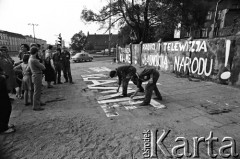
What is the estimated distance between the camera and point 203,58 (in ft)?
23.6

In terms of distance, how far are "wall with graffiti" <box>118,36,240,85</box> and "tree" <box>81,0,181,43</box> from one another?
9173mm

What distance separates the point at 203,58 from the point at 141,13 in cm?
1444

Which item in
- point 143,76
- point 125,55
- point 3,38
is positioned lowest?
point 143,76

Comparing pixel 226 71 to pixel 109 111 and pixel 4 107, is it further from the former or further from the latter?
pixel 4 107

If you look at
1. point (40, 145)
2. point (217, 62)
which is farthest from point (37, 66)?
point (217, 62)

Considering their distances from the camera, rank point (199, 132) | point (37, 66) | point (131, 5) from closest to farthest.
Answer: point (199, 132), point (37, 66), point (131, 5)

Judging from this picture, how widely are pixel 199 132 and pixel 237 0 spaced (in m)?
43.1

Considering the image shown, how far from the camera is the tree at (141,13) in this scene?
699 inches

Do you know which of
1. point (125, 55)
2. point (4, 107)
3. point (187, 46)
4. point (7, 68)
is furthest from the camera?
point (125, 55)

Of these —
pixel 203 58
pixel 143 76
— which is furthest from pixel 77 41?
pixel 143 76

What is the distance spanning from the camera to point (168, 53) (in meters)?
9.70

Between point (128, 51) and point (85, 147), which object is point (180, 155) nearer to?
point (85, 147)

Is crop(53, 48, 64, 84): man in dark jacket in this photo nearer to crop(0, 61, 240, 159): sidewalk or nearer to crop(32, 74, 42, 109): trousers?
crop(0, 61, 240, 159): sidewalk

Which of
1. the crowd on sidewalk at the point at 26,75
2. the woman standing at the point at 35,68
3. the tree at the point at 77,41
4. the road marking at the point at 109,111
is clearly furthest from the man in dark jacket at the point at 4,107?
the tree at the point at 77,41
